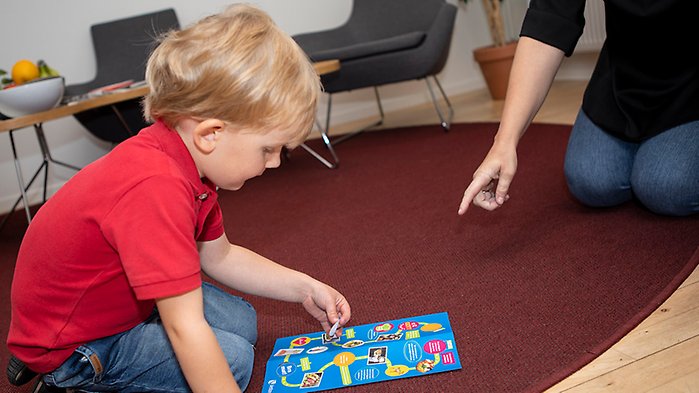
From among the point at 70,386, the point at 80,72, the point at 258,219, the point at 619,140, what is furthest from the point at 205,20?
the point at 80,72

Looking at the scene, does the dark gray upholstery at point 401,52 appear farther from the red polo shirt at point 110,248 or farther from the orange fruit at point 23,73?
the red polo shirt at point 110,248

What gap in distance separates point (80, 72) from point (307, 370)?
2.95 m

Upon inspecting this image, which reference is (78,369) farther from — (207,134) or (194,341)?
(207,134)

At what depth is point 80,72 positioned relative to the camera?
350 centimetres

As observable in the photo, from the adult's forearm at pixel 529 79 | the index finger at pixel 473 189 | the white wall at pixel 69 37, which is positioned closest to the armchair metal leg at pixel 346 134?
the white wall at pixel 69 37

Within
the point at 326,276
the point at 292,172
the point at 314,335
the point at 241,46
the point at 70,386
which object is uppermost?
the point at 241,46

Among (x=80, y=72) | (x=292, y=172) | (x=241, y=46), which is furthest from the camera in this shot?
(x=80, y=72)

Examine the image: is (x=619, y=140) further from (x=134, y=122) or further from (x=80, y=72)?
(x=80, y=72)

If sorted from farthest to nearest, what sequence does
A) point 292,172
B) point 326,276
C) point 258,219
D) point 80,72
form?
point 80,72
point 292,172
point 258,219
point 326,276

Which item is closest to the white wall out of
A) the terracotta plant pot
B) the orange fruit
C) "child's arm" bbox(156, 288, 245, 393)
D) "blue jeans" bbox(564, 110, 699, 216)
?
the terracotta plant pot

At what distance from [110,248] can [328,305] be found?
1.20ft

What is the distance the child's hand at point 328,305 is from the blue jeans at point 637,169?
2.45 feet

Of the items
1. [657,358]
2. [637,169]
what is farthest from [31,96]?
[657,358]

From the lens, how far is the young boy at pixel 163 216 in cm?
79
